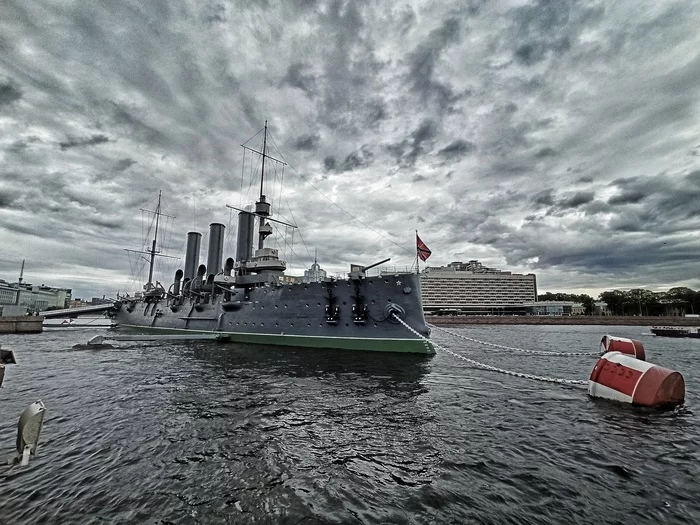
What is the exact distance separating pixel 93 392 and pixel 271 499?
10.4 meters

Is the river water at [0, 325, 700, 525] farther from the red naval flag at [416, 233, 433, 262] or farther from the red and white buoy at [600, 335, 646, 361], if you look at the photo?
the red naval flag at [416, 233, 433, 262]

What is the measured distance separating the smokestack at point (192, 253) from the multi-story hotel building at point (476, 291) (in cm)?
11245

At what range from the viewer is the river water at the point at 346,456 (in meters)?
4.41

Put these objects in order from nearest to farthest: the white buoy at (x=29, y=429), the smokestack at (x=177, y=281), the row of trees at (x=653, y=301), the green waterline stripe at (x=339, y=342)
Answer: the white buoy at (x=29, y=429), the green waterline stripe at (x=339, y=342), the smokestack at (x=177, y=281), the row of trees at (x=653, y=301)

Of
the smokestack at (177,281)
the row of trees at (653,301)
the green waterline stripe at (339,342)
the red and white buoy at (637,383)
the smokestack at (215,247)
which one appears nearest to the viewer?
the red and white buoy at (637,383)

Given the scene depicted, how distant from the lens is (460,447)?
6559mm

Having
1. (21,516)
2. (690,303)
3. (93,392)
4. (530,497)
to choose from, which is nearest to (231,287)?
(93,392)

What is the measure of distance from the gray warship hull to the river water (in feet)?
27.8

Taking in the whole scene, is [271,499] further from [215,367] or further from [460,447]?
[215,367]

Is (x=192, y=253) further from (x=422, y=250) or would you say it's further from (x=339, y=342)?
(x=422, y=250)

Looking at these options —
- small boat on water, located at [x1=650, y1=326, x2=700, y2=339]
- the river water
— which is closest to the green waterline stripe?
the river water

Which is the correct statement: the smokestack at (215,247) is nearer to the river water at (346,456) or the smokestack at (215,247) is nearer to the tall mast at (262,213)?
the tall mast at (262,213)

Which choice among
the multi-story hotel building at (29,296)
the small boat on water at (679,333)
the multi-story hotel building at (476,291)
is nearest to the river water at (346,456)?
the small boat on water at (679,333)

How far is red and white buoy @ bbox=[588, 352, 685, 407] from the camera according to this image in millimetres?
9000
